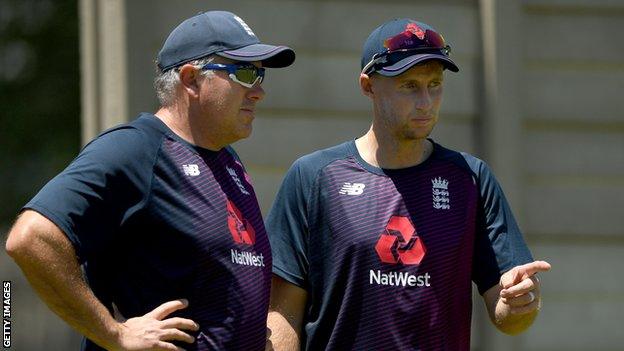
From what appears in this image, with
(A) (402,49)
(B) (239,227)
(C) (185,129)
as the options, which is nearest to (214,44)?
(C) (185,129)

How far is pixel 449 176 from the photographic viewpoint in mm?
4152

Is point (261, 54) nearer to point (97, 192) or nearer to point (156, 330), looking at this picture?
point (97, 192)

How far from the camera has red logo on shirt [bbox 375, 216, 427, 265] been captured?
4.01 m

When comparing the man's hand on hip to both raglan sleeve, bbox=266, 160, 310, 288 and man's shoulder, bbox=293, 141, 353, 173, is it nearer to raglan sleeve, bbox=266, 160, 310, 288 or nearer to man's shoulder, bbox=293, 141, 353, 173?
raglan sleeve, bbox=266, 160, 310, 288

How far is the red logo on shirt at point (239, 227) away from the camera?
368 centimetres

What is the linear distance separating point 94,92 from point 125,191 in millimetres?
2972

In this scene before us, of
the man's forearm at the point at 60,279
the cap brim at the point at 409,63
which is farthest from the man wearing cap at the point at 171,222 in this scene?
the cap brim at the point at 409,63

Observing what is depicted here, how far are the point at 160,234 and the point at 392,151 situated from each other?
3.29ft

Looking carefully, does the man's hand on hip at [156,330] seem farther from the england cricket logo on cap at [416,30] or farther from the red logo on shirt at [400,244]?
the england cricket logo on cap at [416,30]

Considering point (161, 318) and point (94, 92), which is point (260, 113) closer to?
point (94, 92)

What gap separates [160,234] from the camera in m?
3.54

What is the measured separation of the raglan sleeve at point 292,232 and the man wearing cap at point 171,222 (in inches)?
10.9

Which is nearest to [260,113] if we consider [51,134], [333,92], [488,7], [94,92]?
[333,92]

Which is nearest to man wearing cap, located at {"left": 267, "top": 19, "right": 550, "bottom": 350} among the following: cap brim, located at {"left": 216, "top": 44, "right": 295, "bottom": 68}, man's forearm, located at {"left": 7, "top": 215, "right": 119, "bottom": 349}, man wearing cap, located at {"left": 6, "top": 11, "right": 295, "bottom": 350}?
man wearing cap, located at {"left": 6, "top": 11, "right": 295, "bottom": 350}
